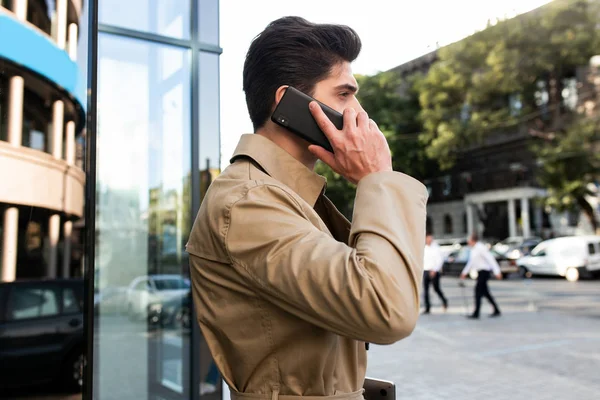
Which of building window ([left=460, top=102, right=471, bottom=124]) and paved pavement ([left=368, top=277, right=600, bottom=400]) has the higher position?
building window ([left=460, top=102, right=471, bottom=124])

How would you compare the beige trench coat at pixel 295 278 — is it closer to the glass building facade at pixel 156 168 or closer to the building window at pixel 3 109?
the building window at pixel 3 109

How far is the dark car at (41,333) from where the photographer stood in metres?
1.98

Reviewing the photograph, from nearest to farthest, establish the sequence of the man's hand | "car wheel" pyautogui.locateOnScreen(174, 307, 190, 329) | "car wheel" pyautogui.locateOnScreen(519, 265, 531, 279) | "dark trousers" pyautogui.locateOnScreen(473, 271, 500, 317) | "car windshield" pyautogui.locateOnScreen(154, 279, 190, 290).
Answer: the man's hand < "car wheel" pyautogui.locateOnScreen(174, 307, 190, 329) < "car windshield" pyautogui.locateOnScreen(154, 279, 190, 290) < "dark trousers" pyautogui.locateOnScreen(473, 271, 500, 317) < "car wheel" pyautogui.locateOnScreen(519, 265, 531, 279)

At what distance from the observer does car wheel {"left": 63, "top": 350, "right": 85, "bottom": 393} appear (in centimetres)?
181

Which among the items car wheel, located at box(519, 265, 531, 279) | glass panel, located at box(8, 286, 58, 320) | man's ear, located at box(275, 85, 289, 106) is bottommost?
car wheel, located at box(519, 265, 531, 279)

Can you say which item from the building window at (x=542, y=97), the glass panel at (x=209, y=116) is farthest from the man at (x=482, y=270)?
the building window at (x=542, y=97)

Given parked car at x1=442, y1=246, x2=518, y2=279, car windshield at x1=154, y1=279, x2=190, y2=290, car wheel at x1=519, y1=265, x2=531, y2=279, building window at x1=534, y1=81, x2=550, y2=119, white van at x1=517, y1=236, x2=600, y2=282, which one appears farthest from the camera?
building window at x1=534, y1=81, x2=550, y2=119

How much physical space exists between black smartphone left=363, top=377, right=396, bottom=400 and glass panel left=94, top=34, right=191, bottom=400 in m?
2.82

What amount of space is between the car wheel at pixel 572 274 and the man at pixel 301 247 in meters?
21.2

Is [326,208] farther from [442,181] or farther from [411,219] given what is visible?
[442,181]

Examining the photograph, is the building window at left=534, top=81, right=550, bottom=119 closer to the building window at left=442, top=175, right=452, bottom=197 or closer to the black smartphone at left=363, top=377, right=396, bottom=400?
the building window at left=442, top=175, right=452, bottom=197

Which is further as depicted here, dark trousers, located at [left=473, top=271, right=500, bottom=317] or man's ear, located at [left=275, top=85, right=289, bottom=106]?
dark trousers, located at [left=473, top=271, right=500, bottom=317]

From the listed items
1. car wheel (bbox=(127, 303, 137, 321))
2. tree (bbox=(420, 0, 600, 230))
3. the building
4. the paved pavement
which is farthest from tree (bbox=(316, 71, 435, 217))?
car wheel (bbox=(127, 303, 137, 321))

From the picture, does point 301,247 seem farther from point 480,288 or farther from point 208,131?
point 480,288
